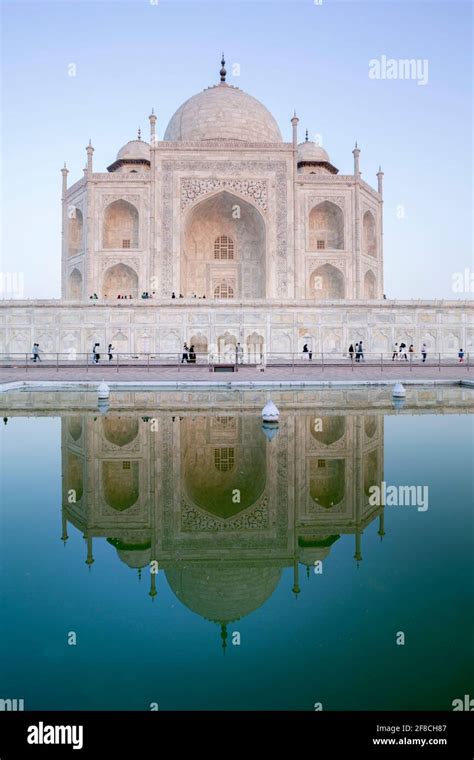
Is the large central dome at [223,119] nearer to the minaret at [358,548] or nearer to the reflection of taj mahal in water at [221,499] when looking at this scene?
the reflection of taj mahal in water at [221,499]

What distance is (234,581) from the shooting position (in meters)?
2.87

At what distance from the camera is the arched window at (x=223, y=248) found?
1133 inches

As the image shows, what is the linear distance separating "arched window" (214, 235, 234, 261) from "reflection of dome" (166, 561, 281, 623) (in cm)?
2677

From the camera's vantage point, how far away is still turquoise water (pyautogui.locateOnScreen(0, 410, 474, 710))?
206 centimetres

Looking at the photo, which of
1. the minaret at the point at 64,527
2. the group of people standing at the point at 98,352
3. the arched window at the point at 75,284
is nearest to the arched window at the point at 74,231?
the arched window at the point at 75,284

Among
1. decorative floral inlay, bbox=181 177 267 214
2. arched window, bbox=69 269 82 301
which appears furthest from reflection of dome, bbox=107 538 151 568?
arched window, bbox=69 269 82 301

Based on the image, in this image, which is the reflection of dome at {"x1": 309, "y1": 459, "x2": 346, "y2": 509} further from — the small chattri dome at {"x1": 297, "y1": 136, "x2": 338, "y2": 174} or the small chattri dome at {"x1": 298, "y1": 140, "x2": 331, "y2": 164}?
the small chattri dome at {"x1": 298, "y1": 140, "x2": 331, "y2": 164}

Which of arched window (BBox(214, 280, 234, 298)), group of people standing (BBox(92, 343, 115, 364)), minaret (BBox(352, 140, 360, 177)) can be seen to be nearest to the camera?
group of people standing (BBox(92, 343, 115, 364))

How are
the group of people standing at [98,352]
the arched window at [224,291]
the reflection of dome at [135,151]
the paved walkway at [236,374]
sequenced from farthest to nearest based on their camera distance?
the reflection of dome at [135,151]
the arched window at [224,291]
the group of people standing at [98,352]
the paved walkway at [236,374]

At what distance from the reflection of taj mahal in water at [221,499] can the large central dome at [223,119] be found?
24685mm

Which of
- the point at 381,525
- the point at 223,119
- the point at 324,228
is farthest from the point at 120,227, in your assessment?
the point at 381,525

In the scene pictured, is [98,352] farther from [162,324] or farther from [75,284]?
[75,284]

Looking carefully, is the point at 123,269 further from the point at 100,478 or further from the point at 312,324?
the point at 100,478
